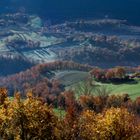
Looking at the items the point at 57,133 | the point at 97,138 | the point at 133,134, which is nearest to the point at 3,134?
the point at 57,133

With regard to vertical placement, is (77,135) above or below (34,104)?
below

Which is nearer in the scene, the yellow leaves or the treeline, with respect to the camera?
the treeline

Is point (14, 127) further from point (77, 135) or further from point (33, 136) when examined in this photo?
point (77, 135)

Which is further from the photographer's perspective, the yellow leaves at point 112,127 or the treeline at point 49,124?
the yellow leaves at point 112,127

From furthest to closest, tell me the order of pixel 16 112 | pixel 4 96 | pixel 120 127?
pixel 4 96 < pixel 120 127 < pixel 16 112

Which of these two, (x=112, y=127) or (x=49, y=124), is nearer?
(x=49, y=124)

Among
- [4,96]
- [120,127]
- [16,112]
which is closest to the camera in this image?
[16,112]

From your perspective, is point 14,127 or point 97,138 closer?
point 14,127

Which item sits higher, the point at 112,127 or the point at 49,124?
the point at 49,124
